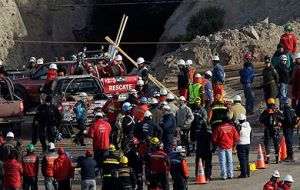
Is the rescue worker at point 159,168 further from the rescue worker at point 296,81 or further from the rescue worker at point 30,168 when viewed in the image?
the rescue worker at point 296,81

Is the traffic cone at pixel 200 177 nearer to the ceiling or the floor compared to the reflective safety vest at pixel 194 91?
nearer to the floor

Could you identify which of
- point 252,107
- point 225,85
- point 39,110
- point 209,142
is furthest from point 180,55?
point 209,142

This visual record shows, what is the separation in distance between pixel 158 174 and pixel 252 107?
973cm

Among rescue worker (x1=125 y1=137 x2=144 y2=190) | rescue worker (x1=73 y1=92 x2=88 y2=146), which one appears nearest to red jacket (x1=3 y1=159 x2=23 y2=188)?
rescue worker (x1=125 y1=137 x2=144 y2=190)

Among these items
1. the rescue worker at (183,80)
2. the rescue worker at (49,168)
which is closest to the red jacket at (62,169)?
the rescue worker at (49,168)

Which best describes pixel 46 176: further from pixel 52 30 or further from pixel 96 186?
pixel 52 30

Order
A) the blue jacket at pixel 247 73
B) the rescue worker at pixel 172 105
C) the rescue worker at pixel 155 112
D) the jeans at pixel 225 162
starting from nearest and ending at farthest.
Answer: the jeans at pixel 225 162 → the rescue worker at pixel 155 112 → the rescue worker at pixel 172 105 → the blue jacket at pixel 247 73

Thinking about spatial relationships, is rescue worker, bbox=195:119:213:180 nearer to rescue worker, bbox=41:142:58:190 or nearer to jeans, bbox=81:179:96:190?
jeans, bbox=81:179:96:190

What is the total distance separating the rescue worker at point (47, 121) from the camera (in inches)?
1226

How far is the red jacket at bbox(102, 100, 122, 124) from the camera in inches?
1223

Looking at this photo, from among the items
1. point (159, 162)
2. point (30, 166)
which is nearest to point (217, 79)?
point (159, 162)

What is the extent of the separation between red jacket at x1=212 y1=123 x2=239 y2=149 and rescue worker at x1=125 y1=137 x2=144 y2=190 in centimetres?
202

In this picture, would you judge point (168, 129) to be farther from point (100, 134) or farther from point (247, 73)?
point (247, 73)

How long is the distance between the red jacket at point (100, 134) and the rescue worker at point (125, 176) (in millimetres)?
2769
